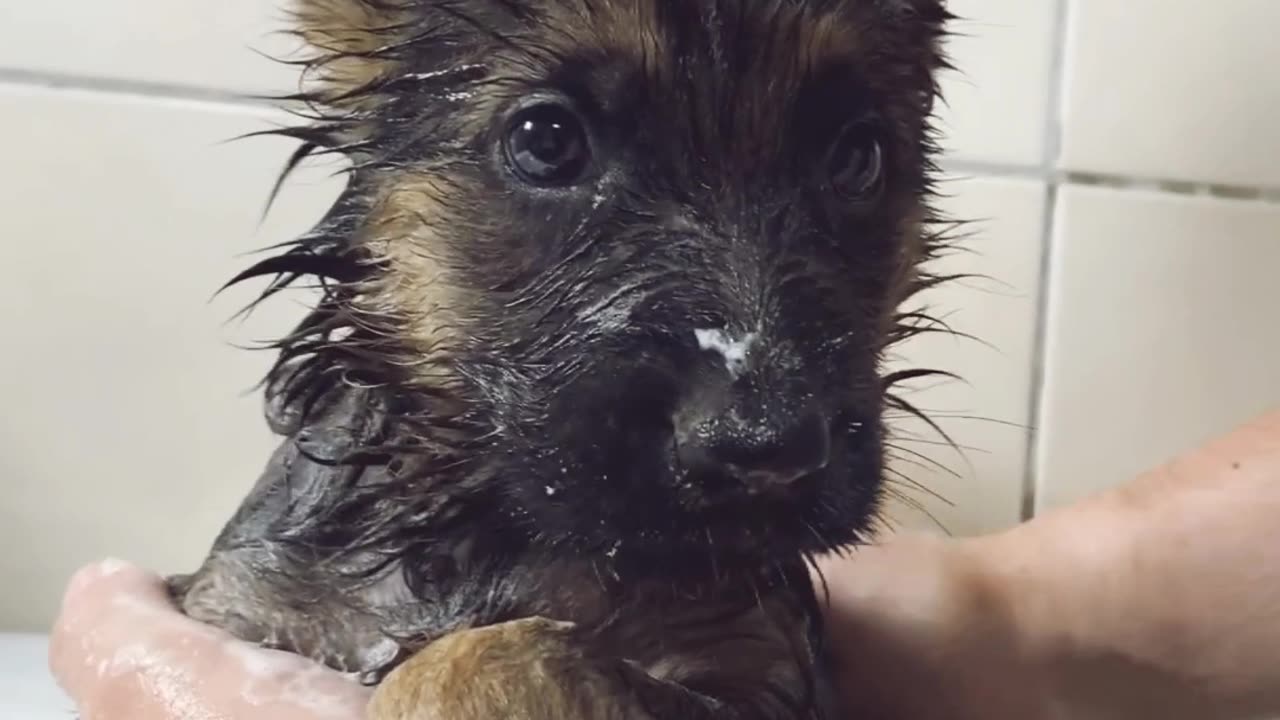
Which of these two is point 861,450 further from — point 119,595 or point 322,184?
point 322,184

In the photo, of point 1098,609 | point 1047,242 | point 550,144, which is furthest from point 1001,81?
point 550,144

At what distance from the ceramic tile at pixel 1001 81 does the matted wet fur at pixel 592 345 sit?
24.9 inches

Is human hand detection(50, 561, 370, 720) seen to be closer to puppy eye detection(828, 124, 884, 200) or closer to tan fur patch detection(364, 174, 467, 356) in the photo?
tan fur patch detection(364, 174, 467, 356)

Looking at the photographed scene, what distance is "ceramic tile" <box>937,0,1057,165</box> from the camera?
1.94 meters

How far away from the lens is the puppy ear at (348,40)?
1187 millimetres

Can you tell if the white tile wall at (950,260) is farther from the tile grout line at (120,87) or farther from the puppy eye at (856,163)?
the puppy eye at (856,163)

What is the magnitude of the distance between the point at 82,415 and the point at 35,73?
50 centimetres

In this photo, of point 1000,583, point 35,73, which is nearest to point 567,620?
point 1000,583

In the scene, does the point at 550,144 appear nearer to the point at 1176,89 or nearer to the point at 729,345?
the point at 729,345

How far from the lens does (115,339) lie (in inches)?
74.0

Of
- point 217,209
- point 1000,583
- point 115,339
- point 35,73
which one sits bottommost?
point 1000,583

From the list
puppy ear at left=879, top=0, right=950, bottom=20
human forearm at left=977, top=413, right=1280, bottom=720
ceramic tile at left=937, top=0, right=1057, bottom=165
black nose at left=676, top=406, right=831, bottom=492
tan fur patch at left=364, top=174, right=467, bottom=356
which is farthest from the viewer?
ceramic tile at left=937, top=0, right=1057, bottom=165

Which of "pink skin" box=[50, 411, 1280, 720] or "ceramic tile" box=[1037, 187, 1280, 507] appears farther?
"ceramic tile" box=[1037, 187, 1280, 507]

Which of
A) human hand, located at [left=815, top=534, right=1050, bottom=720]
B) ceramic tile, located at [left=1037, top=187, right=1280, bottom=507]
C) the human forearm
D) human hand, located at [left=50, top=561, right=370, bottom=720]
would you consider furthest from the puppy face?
ceramic tile, located at [left=1037, top=187, right=1280, bottom=507]
